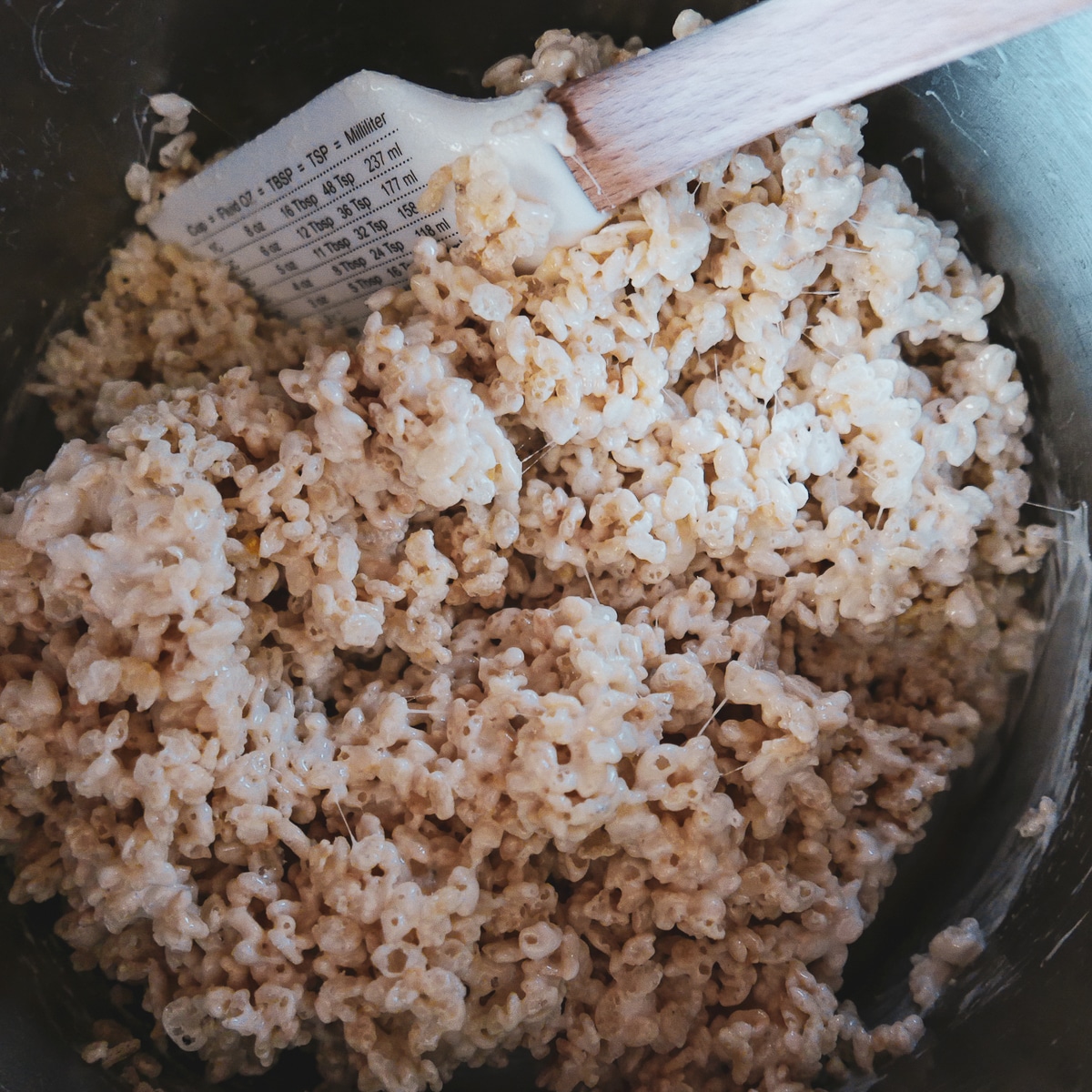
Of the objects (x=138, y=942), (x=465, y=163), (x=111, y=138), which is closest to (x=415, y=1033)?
(x=138, y=942)

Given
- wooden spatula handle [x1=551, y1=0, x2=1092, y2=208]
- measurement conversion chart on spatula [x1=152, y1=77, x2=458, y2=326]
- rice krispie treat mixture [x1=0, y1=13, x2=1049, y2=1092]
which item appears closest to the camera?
wooden spatula handle [x1=551, y1=0, x2=1092, y2=208]

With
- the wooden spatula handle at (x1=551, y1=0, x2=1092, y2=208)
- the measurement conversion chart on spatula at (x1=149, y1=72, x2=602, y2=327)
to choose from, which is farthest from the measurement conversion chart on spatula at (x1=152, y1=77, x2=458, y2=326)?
the wooden spatula handle at (x1=551, y1=0, x2=1092, y2=208)

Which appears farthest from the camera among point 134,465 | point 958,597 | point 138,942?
point 958,597

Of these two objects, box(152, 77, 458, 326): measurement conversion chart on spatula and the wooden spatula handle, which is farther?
box(152, 77, 458, 326): measurement conversion chart on spatula

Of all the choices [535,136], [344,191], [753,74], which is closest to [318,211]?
[344,191]

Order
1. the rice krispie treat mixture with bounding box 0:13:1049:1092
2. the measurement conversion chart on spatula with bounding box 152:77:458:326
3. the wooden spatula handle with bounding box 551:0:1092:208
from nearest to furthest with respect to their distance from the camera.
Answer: the wooden spatula handle with bounding box 551:0:1092:208, the rice krispie treat mixture with bounding box 0:13:1049:1092, the measurement conversion chart on spatula with bounding box 152:77:458:326

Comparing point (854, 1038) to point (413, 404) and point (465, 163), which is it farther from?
point (465, 163)

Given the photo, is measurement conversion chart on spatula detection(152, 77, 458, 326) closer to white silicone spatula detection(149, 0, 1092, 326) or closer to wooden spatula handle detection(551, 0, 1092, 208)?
white silicone spatula detection(149, 0, 1092, 326)
